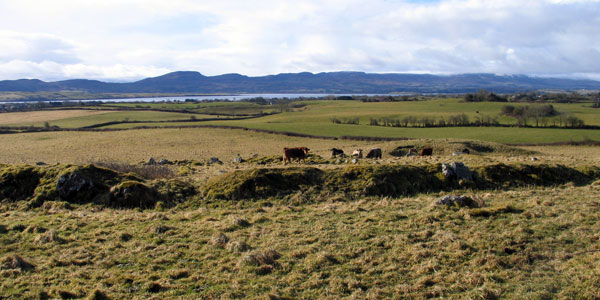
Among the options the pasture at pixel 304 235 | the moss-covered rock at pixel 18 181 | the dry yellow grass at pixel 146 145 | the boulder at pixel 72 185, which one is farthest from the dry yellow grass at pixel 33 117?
the pasture at pixel 304 235

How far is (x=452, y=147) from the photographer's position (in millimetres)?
44344

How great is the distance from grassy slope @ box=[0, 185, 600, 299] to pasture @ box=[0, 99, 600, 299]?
0.16ft

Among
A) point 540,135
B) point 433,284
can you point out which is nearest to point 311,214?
point 433,284

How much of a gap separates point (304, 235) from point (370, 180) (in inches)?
314

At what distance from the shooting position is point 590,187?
735 inches

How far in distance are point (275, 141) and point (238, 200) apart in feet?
162

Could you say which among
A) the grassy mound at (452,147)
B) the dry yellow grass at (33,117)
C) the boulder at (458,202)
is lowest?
the grassy mound at (452,147)

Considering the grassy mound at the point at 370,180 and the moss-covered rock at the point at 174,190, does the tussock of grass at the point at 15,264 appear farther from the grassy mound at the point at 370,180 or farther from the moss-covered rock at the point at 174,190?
the grassy mound at the point at 370,180

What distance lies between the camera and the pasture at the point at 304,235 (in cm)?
846

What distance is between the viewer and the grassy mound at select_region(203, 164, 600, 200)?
729 inches

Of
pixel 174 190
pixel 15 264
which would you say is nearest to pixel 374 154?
pixel 174 190

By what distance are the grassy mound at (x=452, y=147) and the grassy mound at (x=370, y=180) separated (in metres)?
21.4

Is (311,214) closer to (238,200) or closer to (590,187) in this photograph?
(238,200)

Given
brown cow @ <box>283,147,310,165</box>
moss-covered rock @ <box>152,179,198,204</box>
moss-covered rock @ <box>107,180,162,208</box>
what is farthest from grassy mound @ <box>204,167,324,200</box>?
brown cow @ <box>283,147,310,165</box>
